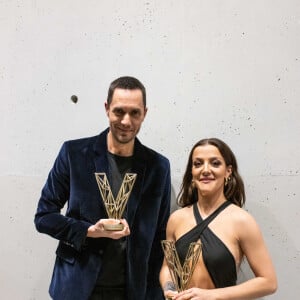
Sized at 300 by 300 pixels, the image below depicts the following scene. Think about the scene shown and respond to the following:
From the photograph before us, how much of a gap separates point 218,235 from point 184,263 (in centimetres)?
13

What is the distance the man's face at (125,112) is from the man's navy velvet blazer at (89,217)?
109mm

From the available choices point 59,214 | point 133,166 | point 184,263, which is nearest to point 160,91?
point 133,166

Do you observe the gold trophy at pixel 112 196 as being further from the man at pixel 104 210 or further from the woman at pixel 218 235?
the woman at pixel 218 235

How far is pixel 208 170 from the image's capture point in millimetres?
1452

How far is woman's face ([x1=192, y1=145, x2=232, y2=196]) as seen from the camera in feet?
4.77

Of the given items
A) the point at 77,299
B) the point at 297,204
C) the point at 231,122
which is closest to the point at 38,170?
the point at 77,299

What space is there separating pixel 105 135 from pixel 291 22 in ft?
2.73

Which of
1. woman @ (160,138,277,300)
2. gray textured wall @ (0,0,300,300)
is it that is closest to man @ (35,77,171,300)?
woman @ (160,138,277,300)

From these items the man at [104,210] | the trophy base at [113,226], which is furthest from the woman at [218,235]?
the trophy base at [113,226]

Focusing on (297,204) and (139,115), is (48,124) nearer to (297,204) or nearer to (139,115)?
(139,115)

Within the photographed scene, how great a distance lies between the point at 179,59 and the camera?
187 cm

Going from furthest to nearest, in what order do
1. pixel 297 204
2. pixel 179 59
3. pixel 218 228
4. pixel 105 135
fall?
1. pixel 179 59
2. pixel 297 204
3. pixel 105 135
4. pixel 218 228

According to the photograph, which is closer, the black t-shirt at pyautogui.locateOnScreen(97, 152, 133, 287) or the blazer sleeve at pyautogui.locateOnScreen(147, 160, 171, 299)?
the black t-shirt at pyautogui.locateOnScreen(97, 152, 133, 287)

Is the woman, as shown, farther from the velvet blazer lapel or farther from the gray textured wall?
the gray textured wall
